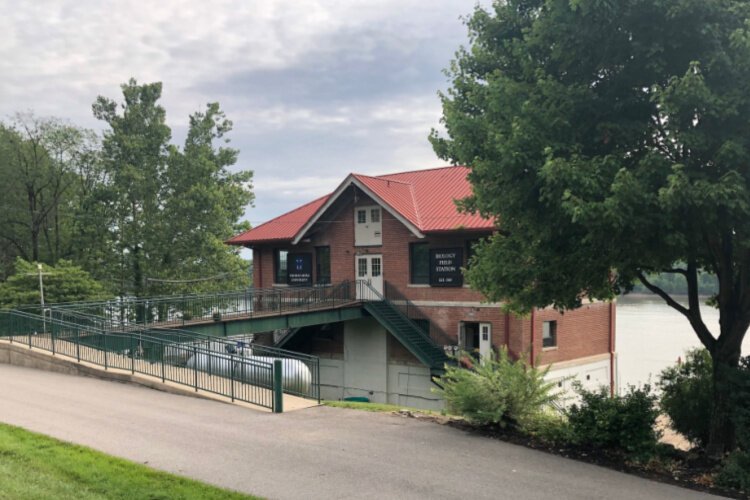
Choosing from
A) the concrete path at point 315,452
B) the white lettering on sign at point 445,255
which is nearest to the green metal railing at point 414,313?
the white lettering on sign at point 445,255

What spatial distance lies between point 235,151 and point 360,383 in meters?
20.7

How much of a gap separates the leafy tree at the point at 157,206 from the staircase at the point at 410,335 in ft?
48.9

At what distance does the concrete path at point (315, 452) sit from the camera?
7922mm

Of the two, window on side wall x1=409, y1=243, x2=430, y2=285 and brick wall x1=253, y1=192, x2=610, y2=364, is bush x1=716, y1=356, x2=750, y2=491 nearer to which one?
brick wall x1=253, y1=192, x2=610, y2=364

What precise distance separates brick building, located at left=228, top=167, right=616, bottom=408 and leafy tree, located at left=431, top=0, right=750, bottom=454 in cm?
1279

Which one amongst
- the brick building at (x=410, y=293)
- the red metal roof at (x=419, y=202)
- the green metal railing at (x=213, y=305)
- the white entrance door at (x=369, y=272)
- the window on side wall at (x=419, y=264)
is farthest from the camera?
the white entrance door at (x=369, y=272)

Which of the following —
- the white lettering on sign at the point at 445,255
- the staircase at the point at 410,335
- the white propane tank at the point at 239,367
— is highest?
the white lettering on sign at the point at 445,255

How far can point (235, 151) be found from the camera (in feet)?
139

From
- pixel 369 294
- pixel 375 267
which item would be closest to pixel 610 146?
pixel 369 294

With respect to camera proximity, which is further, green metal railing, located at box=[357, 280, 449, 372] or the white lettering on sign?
the white lettering on sign

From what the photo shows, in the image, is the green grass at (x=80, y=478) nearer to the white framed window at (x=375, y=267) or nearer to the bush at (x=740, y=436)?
the bush at (x=740, y=436)

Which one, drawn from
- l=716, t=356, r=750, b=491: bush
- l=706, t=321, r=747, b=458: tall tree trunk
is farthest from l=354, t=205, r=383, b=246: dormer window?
l=716, t=356, r=750, b=491: bush

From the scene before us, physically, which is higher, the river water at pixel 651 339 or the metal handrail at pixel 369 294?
the metal handrail at pixel 369 294

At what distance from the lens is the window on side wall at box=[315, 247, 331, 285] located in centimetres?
3081
